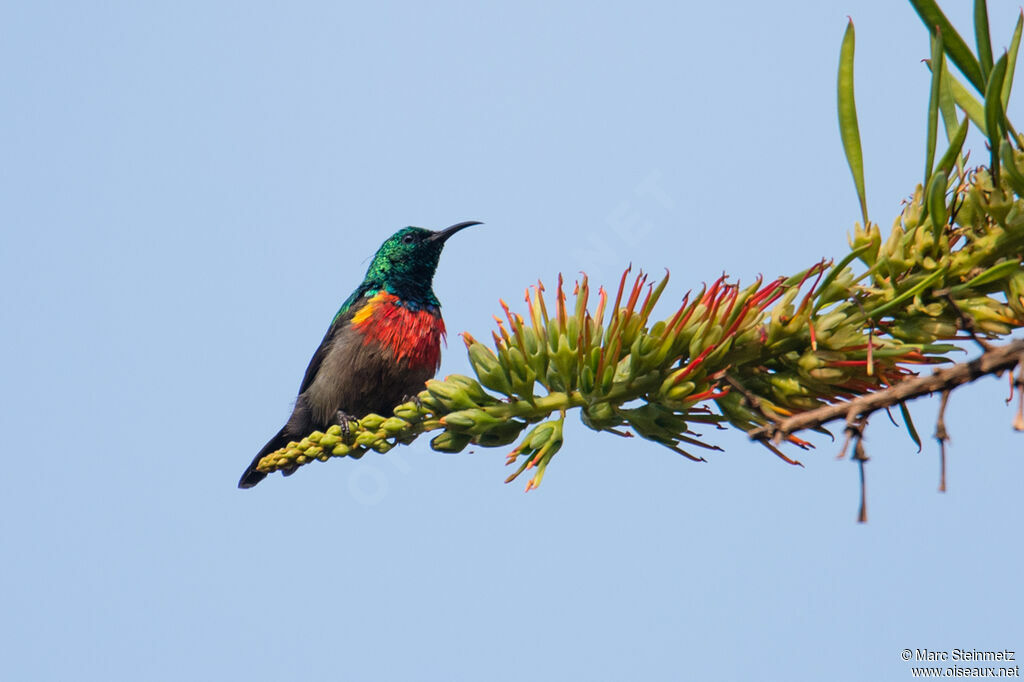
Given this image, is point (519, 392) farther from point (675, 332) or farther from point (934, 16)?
point (934, 16)

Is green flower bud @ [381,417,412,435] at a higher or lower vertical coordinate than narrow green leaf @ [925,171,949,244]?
lower

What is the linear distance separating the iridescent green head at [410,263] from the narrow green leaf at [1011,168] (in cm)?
479

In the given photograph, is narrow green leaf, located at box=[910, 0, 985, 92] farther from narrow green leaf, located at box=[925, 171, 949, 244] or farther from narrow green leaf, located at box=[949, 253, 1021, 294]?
narrow green leaf, located at box=[949, 253, 1021, 294]

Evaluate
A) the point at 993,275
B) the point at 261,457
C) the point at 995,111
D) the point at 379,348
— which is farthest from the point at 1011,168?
the point at 379,348

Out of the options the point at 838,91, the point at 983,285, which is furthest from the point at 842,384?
the point at 838,91

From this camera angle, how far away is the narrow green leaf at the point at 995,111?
2334 millimetres

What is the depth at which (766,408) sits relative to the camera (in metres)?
2.45

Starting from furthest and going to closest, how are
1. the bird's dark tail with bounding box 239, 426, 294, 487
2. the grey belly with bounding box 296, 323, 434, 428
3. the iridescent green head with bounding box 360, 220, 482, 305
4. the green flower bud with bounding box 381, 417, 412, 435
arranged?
the iridescent green head with bounding box 360, 220, 482, 305
the grey belly with bounding box 296, 323, 434, 428
the bird's dark tail with bounding box 239, 426, 294, 487
the green flower bud with bounding box 381, 417, 412, 435

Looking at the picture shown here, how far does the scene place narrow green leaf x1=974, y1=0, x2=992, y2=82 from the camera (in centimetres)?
247

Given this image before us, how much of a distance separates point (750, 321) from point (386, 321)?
4212mm

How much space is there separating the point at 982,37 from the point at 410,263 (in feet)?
16.7

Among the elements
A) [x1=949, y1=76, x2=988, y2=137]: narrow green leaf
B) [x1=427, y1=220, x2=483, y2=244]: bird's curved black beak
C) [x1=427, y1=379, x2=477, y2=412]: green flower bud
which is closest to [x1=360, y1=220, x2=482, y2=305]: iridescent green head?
[x1=427, y1=220, x2=483, y2=244]: bird's curved black beak

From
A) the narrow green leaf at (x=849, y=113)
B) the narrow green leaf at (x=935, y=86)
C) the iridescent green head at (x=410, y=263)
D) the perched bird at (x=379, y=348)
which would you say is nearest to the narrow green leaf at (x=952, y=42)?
the narrow green leaf at (x=935, y=86)

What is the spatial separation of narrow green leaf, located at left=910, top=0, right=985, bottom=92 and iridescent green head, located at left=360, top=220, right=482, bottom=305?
15.1 ft
